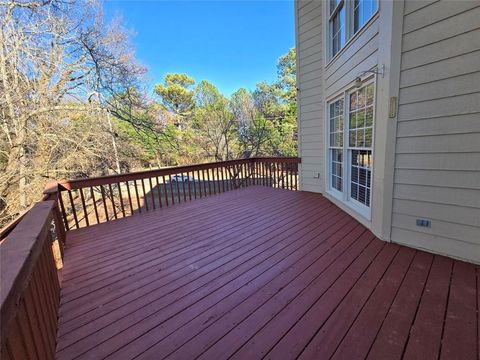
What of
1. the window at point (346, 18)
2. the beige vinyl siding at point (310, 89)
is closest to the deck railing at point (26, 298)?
the window at point (346, 18)

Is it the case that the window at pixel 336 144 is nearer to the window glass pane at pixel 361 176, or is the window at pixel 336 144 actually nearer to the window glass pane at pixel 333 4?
the window glass pane at pixel 361 176

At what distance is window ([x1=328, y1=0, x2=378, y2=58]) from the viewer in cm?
298

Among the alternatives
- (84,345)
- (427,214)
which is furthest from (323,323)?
(427,214)

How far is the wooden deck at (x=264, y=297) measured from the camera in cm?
138

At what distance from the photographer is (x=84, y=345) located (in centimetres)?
144

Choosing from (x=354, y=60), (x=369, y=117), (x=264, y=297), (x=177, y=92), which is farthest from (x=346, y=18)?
(x=177, y=92)

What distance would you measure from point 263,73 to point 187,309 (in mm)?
15863

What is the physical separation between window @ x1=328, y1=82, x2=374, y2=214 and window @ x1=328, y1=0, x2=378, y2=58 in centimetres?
88

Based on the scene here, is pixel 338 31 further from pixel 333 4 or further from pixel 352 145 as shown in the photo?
pixel 352 145

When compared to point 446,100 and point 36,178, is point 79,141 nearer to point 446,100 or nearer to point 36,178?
point 36,178

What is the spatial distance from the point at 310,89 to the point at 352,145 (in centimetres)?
205

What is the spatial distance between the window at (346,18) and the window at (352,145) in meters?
0.88

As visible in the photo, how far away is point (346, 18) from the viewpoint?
3504 mm

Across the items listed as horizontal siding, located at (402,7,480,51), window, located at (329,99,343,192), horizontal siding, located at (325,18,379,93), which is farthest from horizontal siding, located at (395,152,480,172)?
window, located at (329,99,343,192)
